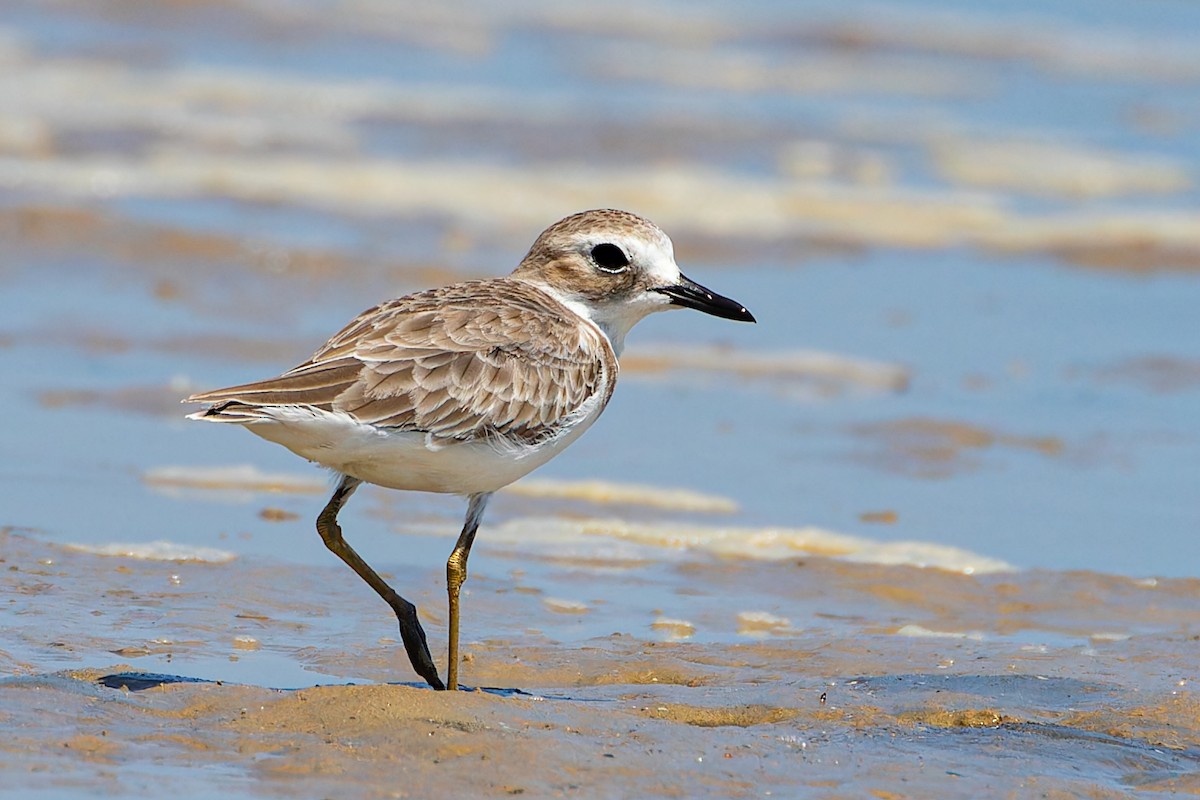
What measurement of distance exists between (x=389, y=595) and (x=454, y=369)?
93 centimetres

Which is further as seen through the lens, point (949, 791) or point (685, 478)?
point (685, 478)

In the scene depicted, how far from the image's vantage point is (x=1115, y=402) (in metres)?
12.0

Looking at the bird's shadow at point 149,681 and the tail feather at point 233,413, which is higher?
the tail feather at point 233,413

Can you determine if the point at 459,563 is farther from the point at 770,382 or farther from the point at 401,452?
the point at 770,382

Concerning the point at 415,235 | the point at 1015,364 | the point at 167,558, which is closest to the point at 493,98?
the point at 415,235

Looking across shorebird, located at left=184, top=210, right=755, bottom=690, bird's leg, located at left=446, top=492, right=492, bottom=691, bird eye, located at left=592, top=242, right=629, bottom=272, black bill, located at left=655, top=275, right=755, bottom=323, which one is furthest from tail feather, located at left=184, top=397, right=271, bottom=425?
black bill, located at left=655, top=275, right=755, bottom=323

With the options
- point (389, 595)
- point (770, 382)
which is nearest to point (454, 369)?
point (389, 595)

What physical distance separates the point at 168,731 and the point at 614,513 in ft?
13.2

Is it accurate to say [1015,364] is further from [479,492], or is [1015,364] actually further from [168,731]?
[168,731]

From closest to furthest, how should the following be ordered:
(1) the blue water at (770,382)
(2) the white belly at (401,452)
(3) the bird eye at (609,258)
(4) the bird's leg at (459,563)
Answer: (2) the white belly at (401,452) → (4) the bird's leg at (459,563) → (3) the bird eye at (609,258) → (1) the blue water at (770,382)

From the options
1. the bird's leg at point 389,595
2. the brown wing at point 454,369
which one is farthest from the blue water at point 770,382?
the brown wing at point 454,369

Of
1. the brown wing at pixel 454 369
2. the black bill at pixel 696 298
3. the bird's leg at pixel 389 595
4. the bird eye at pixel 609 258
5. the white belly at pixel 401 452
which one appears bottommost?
the bird's leg at pixel 389 595

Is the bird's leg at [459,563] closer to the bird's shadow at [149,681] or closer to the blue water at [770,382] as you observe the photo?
the bird's shadow at [149,681]

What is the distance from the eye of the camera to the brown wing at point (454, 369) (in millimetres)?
6418
